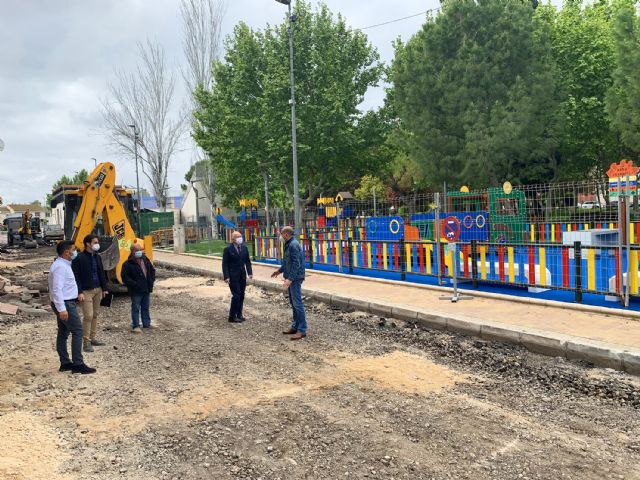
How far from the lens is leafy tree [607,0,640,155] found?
21.2m

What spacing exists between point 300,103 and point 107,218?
15472 mm

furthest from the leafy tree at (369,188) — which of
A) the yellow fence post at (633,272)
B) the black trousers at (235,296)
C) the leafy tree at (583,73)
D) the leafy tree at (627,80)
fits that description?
the yellow fence post at (633,272)

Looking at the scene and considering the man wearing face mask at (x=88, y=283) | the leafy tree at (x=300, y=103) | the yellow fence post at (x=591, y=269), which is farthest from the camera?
the leafy tree at (x=300, y=103)

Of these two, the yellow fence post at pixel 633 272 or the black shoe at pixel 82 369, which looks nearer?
the black shoe at pixel 82 369

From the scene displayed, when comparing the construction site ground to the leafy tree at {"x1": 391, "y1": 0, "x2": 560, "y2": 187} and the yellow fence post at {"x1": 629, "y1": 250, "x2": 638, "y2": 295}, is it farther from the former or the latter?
the leafy tree at {"x1": 391, "y1": 0, "x2": 560, "y2": 187}

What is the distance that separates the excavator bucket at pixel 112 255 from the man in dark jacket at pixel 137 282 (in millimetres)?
3302

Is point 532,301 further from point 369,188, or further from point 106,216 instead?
point 369,188

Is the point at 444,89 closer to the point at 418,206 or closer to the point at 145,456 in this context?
the point at 418,206

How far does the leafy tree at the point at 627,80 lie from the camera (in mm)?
21203

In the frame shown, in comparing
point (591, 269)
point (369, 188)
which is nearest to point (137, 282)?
point (591, 269)

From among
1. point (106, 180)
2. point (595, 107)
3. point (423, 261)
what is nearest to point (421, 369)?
point (423, 261)

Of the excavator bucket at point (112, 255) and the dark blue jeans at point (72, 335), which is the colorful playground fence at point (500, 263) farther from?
the dark blue jeans at point (72, 335)

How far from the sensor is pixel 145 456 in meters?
4.12

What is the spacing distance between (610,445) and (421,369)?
8.08ft
